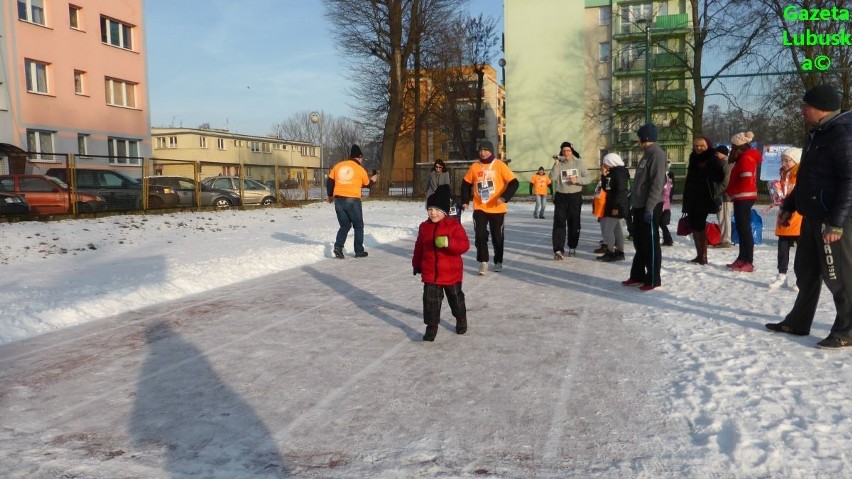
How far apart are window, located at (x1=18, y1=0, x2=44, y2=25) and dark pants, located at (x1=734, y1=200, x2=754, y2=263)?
3072 cm

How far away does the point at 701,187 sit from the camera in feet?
29.0

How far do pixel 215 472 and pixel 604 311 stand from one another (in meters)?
4.44

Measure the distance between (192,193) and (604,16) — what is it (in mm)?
35423

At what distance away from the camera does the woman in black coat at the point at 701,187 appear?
870 cm

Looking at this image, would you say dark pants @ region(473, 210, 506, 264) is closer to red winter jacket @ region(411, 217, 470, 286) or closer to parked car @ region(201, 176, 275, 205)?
red winter jacket @ region(411, 217, 470, 286)

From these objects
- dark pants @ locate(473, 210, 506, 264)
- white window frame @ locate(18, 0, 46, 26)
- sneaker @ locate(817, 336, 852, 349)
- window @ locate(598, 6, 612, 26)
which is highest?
window @ locate(598, 6, 612, 26)

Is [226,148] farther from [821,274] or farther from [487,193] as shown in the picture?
[821,274]

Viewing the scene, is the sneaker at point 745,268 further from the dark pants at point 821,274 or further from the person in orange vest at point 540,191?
the person in orange vest at point 540,191

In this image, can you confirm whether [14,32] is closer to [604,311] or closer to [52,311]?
[52,311]

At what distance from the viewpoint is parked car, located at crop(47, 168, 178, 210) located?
16578mm

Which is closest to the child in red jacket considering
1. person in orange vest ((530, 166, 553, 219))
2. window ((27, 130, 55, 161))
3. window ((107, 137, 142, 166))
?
person in orange vest ((530, 166, 553, 219))

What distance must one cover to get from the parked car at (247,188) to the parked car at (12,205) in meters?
8.25

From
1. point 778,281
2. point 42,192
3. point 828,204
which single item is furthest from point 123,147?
point 828,204

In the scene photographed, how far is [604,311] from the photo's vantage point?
21.3 ft
